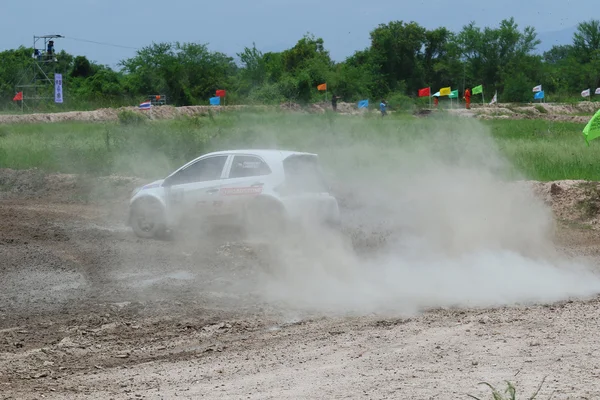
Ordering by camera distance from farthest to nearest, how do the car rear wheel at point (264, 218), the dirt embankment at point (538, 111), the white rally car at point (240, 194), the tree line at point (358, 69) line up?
the tree line at point (358, 69) < the dirt embankment at point (538, 111) < the white rally car at point (240, 194) < the car rear wheel at point (264, 218)

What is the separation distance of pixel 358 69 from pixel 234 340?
71677mm

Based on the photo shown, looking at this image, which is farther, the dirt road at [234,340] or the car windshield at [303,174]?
the car windshield at [303,174]

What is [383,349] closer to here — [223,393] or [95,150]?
[223,393]

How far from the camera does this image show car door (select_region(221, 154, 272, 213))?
14156mm

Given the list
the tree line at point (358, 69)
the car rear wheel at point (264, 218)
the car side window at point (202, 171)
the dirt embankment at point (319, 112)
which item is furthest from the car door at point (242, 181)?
the tree line at point (358, 69)

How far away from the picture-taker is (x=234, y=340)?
852 centimetres

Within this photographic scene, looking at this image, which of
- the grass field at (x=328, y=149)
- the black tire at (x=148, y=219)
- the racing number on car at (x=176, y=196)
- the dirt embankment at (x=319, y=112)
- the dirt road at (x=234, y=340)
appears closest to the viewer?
the dirt road at (x=234, y=340)

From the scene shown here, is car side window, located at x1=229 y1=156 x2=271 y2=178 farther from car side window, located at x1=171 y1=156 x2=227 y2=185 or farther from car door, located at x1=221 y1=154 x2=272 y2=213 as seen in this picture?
car side window, located at x1=171 y1=156 x2=227 y2=185

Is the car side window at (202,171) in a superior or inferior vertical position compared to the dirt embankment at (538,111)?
inferior

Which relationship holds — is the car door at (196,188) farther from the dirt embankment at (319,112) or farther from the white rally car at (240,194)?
the dirt embankment at (319,112)

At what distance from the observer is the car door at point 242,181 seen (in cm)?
1416

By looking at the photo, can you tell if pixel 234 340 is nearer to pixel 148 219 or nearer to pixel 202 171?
pixel 202 171

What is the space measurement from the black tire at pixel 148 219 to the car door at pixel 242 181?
5.20 ft

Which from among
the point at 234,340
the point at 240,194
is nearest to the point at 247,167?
the point at 240,194
